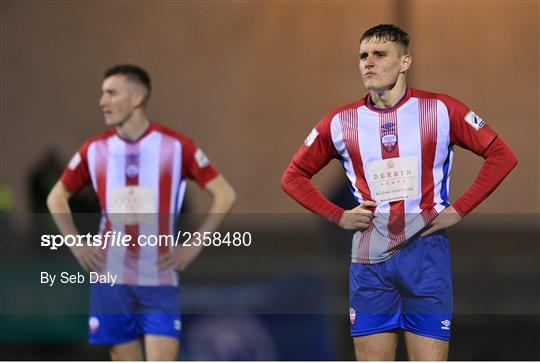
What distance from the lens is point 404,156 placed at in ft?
18.8

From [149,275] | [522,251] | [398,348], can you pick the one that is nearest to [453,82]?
[522,251]

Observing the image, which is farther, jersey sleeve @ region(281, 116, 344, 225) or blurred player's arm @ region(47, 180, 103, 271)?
blurred player's arm @ region(47, 180, 103, 271)

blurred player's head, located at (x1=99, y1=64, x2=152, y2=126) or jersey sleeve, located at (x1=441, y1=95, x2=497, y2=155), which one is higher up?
blurred player's head, located at (x1=99, y1=64, x2=152, y2=126)

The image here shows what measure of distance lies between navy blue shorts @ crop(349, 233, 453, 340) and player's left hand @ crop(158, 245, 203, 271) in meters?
0.99

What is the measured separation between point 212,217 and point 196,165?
0.98 feet

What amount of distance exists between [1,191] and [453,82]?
8.55 feet

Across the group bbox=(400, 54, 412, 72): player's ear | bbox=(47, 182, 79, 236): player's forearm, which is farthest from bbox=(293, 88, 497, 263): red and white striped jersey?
bbox=(47, 182, 79, 236): player's forearm

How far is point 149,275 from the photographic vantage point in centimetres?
616

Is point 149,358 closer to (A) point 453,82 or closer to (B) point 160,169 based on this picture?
(B) point 160,169

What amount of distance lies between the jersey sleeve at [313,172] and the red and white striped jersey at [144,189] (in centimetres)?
51

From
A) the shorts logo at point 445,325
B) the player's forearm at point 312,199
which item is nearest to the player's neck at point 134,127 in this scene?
the player's forearm at point 312,199

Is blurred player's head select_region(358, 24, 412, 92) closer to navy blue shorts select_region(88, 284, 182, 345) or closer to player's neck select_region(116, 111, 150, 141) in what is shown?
player's neck select_region(116, 111, 150, 141)

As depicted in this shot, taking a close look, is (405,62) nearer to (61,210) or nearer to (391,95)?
(391,95)

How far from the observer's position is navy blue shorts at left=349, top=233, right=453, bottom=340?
5680 mm
